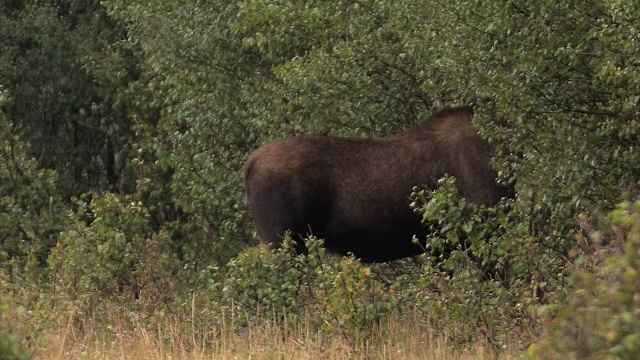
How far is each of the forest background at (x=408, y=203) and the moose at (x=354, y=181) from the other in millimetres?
376

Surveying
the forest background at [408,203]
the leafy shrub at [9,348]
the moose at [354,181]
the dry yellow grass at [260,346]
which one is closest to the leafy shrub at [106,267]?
the forest background at [408,203]

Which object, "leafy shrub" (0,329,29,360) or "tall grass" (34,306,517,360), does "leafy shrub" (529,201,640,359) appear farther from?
"tall grass" (34,306,517,360)

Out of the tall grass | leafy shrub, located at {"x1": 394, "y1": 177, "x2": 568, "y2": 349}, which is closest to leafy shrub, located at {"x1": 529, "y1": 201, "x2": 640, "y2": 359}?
the tall grass

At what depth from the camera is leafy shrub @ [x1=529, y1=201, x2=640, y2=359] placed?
4.82m

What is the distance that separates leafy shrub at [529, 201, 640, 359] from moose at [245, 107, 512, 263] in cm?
608

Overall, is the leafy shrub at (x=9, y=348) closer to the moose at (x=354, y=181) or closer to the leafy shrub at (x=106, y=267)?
the leafy shrub at (x=106, y=267)

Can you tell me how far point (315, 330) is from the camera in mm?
8781

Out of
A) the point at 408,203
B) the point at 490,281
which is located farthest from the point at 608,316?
the point at 408,203

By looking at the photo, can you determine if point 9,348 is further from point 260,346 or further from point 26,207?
point 26,207

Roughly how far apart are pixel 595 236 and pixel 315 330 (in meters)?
3.68

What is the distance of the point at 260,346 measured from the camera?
795 centimetres

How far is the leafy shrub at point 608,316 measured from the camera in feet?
15.8

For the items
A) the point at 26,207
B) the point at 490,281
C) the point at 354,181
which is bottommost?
the point at 26,207

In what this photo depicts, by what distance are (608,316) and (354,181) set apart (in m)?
6.77
